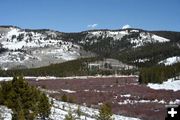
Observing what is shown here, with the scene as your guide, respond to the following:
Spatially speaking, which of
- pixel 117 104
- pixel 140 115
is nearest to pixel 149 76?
pixel 117 104

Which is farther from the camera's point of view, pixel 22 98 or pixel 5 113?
pixel 22 98

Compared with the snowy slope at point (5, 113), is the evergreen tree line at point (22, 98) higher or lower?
higher

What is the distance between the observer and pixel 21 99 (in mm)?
28875

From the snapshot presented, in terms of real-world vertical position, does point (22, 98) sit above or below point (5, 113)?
above

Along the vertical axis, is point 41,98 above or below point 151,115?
above

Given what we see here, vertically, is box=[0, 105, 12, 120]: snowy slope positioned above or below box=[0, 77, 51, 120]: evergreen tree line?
below

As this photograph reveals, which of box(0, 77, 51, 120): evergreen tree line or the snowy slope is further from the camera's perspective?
box(0, 77, 51, 120): evergreen tree line

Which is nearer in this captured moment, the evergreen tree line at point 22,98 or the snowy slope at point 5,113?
the snowy slope at point 5,113

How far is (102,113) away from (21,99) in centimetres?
587

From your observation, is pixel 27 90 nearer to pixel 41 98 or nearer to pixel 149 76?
pixel 41 98

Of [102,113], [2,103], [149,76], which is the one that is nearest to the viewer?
[102,113]

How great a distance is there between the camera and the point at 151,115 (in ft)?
159

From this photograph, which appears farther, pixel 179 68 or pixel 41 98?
pixel 179 68

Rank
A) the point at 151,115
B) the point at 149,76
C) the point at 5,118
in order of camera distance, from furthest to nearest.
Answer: the point at 149,76 < the point at 151,115 < the point at 5,118
